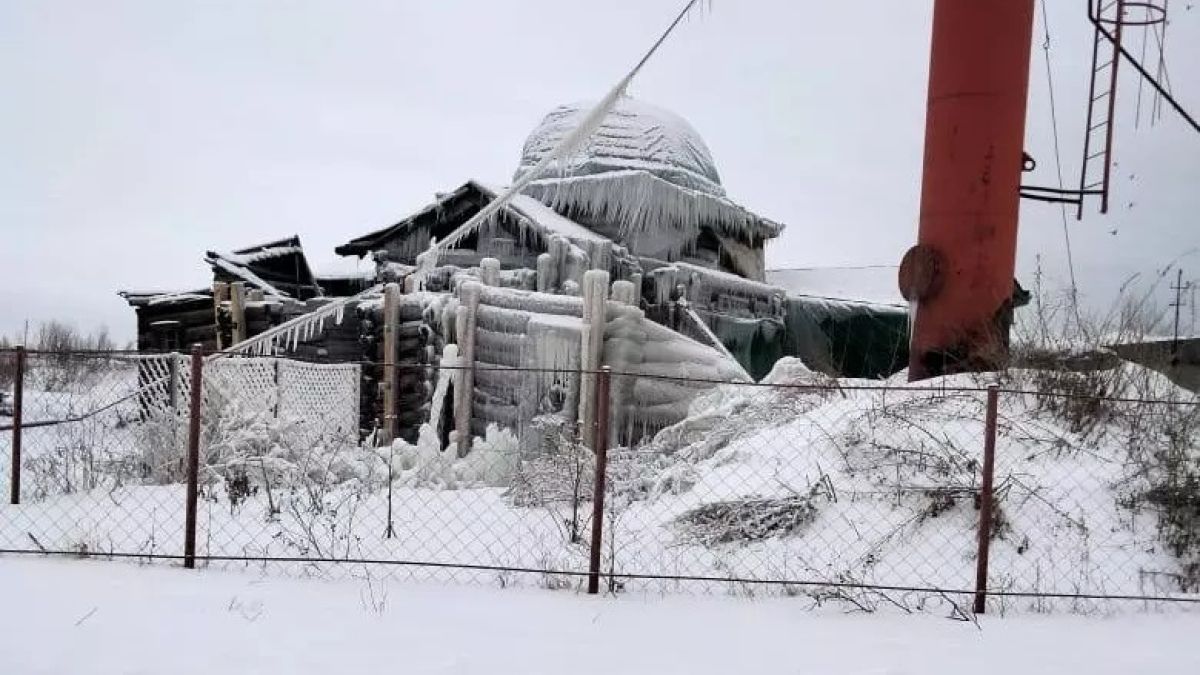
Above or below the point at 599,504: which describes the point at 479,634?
below

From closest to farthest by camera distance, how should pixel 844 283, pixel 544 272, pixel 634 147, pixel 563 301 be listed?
1. pixel 563 301
2. pixel 544 272
3. pixel 634 147
4. pixel 844 283

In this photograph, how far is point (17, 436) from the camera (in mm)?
6453

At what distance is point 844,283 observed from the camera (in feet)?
89.5

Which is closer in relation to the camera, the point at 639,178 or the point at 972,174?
the point at 972,174

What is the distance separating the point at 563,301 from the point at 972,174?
17.9 ft

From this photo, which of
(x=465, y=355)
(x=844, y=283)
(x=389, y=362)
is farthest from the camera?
(x=844, y=283)

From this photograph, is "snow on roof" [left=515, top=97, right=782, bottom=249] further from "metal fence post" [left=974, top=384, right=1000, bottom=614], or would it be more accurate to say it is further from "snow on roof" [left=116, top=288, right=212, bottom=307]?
"metal fence post" [left=974, top=384, right=1000, bottom=614]

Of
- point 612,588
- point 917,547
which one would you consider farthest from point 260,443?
point 917,547

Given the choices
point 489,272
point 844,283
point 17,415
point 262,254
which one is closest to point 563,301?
point 489,272

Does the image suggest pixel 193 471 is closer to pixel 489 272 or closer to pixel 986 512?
pixel 986 512

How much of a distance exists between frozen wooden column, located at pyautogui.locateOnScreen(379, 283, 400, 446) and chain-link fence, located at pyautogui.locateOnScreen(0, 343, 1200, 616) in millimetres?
2490

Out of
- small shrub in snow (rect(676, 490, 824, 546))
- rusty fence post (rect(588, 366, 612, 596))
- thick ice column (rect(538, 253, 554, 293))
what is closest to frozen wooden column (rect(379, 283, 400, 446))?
thick ice column (rect(538, 253, 554, 293))

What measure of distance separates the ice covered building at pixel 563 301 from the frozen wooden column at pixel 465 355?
25 millimetres

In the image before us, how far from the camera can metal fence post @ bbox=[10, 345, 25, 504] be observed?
594cm
